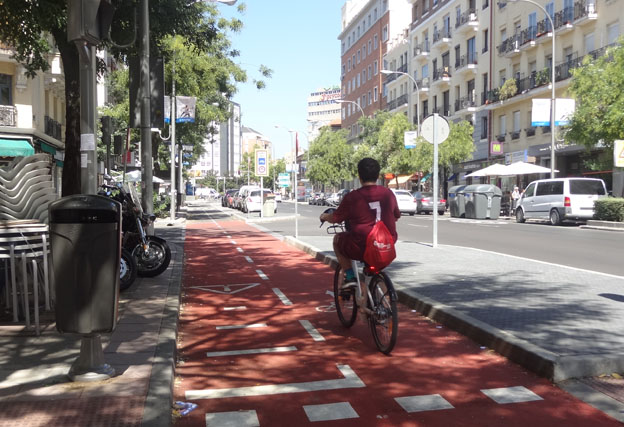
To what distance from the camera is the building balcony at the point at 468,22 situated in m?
45.9

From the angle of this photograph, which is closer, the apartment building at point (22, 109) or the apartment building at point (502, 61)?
the apartment building at point (22, 109)

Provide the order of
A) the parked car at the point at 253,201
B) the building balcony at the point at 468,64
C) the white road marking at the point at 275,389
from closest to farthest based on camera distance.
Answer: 1. the white road marking at the point at 275,389
2. the parked car at the point at 253,201
3. the building balcony at the point at 468,64

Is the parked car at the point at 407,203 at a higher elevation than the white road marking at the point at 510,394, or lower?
higher

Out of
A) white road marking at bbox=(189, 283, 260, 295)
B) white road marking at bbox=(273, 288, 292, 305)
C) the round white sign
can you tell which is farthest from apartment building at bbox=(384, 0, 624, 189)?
white road marking at bbox=(273, 288, 292, 305)

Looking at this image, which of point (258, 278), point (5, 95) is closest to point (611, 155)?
point (258, 278)

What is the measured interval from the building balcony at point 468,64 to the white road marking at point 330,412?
45236 millimetres

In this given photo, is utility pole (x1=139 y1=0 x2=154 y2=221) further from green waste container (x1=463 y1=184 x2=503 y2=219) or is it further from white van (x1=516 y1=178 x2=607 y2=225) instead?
green waste container (x1=463 y1=184 x2=503 y2=219)

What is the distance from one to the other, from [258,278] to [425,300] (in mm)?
3961

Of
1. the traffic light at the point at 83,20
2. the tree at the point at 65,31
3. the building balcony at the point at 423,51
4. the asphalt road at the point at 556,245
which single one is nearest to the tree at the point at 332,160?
the building balcony at the point at 423,51

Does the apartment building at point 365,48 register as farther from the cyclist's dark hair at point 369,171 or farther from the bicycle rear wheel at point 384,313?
the bicycle rear wheel at point 384,313

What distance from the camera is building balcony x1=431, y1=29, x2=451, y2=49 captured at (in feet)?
168

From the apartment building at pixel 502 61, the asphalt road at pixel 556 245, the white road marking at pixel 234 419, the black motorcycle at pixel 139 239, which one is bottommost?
the white road marking at pixel 234 419

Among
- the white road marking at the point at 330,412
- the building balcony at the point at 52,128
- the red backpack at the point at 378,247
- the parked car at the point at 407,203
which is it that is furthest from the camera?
the parked car at the point at 407,203

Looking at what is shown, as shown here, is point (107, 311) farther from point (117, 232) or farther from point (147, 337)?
point (147, 337)
